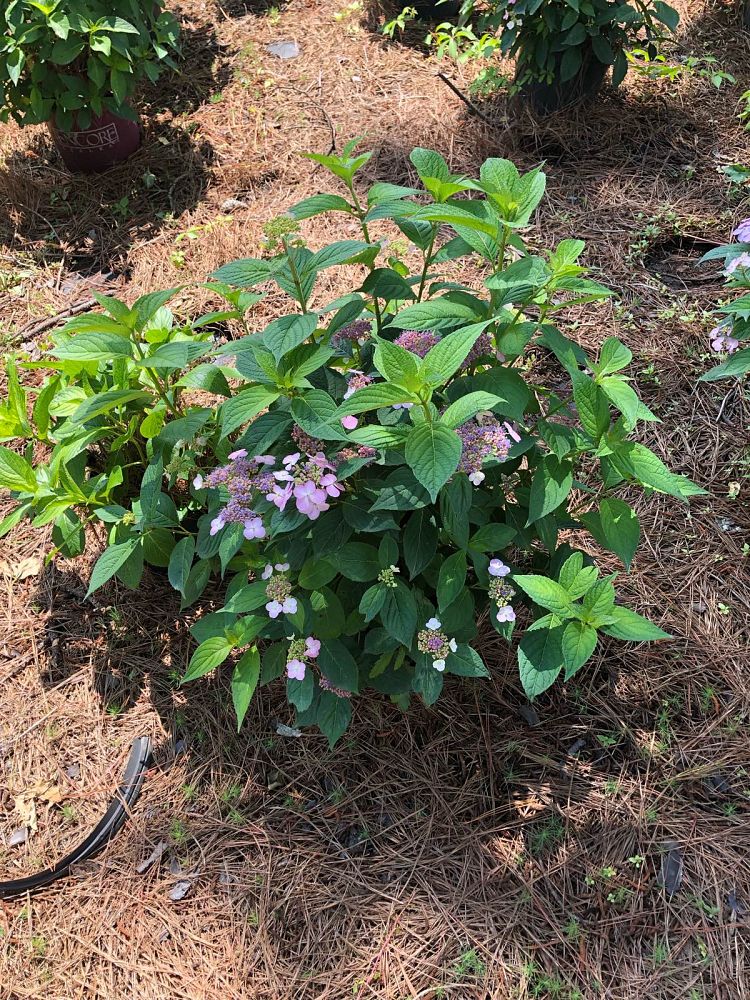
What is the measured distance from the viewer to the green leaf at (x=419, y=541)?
1.46 meters

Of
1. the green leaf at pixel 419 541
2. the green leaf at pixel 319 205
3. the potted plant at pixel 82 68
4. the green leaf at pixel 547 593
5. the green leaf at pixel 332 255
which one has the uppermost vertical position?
the potted plant at pixel 82 68

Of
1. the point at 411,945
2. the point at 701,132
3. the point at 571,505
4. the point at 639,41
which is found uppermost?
the point at 639,41

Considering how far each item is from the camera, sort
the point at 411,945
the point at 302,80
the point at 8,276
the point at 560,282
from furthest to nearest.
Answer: the point at 302,80, the point at 8,276, the point at 411,945, the point at 560,282

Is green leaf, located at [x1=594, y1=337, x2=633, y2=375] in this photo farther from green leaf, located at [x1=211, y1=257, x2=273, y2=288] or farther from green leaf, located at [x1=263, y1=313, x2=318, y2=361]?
green leaf, located at [x1=211, y1=257, x2=273, y2=288]

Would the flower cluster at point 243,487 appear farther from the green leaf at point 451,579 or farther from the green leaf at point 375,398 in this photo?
the green leaf at point 451,579

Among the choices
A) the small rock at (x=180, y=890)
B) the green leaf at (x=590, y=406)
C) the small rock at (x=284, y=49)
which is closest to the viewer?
the green leaf at (x=590, y=406)

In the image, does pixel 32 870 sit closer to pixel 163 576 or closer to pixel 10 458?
pixel 163 576

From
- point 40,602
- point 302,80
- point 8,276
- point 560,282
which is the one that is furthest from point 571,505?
point 302,80

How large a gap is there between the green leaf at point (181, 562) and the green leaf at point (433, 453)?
2.47ft

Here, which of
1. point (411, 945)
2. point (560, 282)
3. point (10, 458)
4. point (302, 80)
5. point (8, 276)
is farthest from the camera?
point (302, 80)

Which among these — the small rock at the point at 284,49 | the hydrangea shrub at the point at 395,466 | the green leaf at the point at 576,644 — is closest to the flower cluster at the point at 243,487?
the hydrangea shrub at the point at 395,466

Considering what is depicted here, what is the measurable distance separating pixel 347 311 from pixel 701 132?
2.66 m

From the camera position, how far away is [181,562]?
1746 millimetres

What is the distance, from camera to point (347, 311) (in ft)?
5.00
